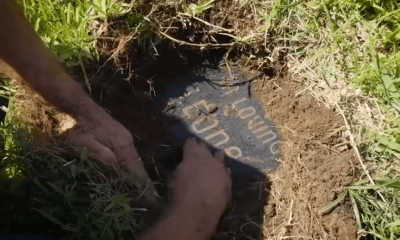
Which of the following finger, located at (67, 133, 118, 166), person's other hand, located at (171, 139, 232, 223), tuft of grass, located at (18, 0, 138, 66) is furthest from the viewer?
tuft of grass, located at (18, 0, 138, 66)

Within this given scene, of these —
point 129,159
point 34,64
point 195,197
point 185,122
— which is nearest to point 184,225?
point 195,197

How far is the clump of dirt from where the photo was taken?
1683mm

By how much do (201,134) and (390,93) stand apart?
705 mm

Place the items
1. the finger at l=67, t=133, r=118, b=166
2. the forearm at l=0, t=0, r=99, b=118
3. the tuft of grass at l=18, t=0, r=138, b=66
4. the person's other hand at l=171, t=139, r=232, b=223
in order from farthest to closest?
1. the tuft of grass at l=18, t=0, r=138, b=66
2. the person's other hand at l=171, t=139, r=232, b=223
3. the finger at l=67, t=133, r=118, b=166
4. the forearm at l=0, t=0, r=99, b=118

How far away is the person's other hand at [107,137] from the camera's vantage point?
1.57 m

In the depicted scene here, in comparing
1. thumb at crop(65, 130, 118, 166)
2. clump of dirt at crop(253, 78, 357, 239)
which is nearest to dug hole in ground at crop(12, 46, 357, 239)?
clump of dirt at crop(253, 78, 357, 239)

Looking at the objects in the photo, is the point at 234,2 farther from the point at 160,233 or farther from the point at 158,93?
the point at 160,233

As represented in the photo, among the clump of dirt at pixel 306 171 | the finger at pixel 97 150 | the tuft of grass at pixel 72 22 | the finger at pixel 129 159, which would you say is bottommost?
the clump of dirt at pixel 306 171

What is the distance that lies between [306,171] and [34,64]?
3.17 ft

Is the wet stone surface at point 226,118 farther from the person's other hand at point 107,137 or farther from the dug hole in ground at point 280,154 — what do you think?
the person's other hand at point 107,137

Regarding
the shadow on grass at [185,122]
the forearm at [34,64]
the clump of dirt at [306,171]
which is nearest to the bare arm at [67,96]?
the forearm at [34,64]

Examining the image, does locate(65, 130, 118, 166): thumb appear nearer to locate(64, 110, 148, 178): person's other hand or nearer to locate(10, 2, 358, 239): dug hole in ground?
locate(64, 110, 148, 178): person's other hand

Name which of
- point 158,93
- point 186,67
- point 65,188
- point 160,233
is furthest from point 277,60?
point 65,188

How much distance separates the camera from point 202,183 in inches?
67.8
